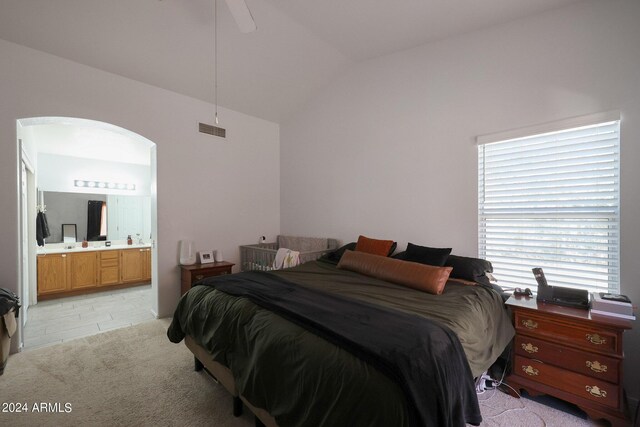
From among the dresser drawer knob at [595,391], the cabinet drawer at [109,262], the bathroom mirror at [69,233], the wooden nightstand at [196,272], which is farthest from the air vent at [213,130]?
the dresser drawer knob at [595,391]

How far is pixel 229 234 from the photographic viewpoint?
169 inches

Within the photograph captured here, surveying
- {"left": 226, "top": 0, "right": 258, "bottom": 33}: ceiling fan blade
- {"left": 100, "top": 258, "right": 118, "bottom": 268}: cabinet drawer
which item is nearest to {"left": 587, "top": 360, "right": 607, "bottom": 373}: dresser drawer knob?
{"left": 226, "top": 0, "right": 258, "bottom": 33}: ceiling fan blade

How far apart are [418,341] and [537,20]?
2970 millimetres

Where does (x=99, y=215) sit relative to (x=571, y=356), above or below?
above

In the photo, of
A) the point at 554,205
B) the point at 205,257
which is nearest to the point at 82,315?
the point at 205,257

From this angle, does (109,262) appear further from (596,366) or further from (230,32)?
(596,366)

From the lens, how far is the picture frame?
3860 mm

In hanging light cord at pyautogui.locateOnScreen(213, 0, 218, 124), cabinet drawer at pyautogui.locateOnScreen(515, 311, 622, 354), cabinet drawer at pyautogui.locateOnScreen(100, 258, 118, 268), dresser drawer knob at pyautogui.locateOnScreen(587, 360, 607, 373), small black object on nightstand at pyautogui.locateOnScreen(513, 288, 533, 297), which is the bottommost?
dresser drawer knob at pyautogui.locateOnScreen(587, 360, 607, 373)

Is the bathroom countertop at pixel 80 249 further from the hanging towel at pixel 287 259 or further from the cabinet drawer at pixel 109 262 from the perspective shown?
the hanging towel at pixel 287 259

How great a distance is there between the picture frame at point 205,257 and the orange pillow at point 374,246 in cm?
214

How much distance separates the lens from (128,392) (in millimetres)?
2082

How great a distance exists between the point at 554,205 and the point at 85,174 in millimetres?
6989

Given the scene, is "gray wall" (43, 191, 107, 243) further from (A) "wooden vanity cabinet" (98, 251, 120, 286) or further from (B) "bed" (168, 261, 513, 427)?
(B) "bed" (168, 261, 513, 427)

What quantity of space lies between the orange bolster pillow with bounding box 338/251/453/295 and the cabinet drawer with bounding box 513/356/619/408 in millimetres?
790
